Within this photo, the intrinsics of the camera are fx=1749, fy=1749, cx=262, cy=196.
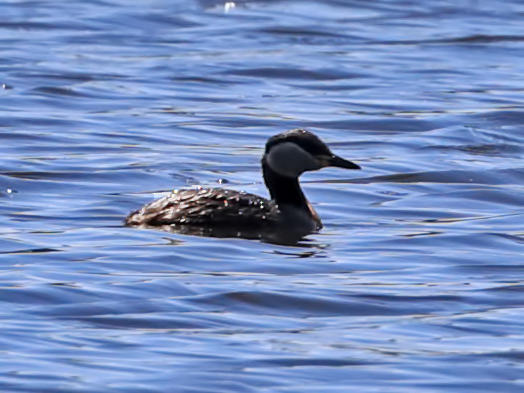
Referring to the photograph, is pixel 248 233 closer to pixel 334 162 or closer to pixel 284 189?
pixel 284 189

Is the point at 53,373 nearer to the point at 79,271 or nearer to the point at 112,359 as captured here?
the point at 112,359

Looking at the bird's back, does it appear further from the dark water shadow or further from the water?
the water

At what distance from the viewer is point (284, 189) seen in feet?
43.9

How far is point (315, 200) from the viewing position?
1472 cm

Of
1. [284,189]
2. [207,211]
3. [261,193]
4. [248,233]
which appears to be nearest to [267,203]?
[284,189]

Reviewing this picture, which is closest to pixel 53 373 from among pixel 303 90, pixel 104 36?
pixel 303 90

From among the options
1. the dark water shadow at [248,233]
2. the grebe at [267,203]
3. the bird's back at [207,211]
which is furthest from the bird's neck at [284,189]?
the dark water shadow at [248,233]

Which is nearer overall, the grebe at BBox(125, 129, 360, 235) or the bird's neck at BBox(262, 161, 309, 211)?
the grebe at BBox(125, 129, 360, 235)

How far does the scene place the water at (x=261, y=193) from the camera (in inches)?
341

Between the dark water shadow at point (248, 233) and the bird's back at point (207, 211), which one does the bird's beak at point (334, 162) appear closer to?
the bird's back at point (207, 211)

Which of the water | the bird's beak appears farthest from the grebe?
the water

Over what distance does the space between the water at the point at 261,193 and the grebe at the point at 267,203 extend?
289 millimetres

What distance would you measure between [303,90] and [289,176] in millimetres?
9094

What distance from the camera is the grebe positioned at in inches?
502
